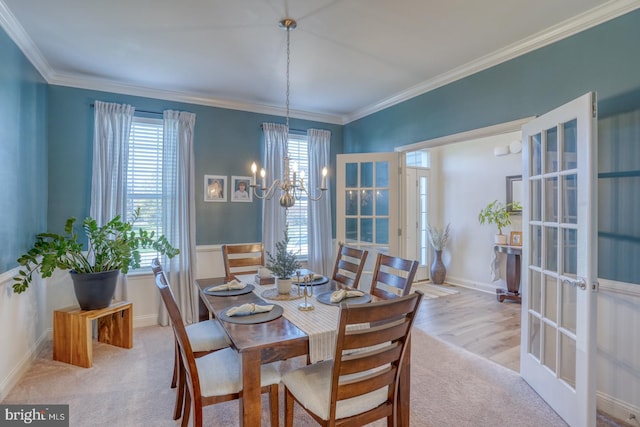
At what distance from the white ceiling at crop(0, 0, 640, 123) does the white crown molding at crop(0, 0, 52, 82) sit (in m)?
0.01

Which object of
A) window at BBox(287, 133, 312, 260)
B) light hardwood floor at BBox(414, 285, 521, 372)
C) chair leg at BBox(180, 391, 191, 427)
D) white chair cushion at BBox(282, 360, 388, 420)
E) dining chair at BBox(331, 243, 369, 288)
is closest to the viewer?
white chair cushion at BBox(282, 360, 388, 420)

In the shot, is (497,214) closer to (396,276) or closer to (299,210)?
(299,210)

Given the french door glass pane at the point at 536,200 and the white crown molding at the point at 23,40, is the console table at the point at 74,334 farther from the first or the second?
the french door glass pane at the point at 536,200

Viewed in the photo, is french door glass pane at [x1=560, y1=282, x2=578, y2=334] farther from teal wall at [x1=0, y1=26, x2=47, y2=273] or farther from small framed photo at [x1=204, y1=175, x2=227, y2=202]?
teal wall at [x1=0, y1=26, x2=47, y2=273]

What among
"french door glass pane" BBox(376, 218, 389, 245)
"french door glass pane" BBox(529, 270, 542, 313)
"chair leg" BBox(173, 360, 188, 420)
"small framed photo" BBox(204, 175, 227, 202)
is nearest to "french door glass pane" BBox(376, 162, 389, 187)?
"french door glass pane" BBox(376, 218, 389, 245)

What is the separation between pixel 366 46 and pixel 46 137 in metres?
3.31

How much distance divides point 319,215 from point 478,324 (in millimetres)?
2404

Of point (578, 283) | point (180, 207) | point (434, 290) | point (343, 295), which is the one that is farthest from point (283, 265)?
point (434, 290)

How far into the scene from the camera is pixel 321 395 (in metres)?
1.51

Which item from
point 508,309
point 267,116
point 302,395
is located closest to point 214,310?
point 302,395

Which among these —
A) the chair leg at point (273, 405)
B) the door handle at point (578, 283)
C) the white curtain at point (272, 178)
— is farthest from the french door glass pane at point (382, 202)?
the chair leg at point (273, 405)

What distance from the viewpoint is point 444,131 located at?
132 inches

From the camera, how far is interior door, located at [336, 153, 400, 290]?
151 inches

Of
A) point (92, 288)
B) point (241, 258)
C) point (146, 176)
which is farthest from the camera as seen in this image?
point (146, 176)
